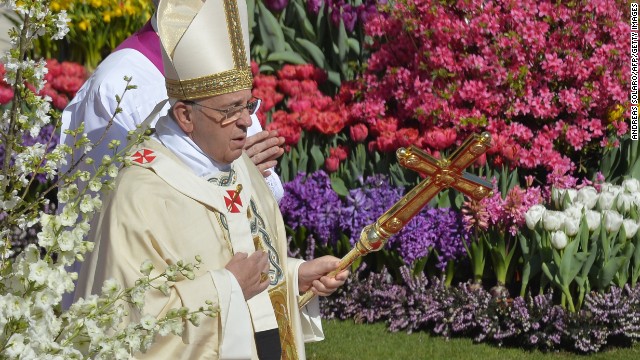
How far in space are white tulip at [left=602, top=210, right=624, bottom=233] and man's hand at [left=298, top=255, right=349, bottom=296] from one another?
2.71 m

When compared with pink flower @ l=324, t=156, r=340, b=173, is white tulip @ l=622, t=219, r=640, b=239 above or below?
below

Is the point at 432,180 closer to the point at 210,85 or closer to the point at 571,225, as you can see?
the point at 210,85

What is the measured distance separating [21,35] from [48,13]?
→ 0.07 m

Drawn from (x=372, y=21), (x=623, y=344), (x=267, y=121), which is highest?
(x=372, y=21)

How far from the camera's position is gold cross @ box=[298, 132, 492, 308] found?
3.50 m

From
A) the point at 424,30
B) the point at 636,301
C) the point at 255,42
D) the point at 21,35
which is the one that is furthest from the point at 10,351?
the point at 255,42

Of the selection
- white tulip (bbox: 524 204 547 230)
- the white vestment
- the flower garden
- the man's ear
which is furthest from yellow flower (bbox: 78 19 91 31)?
the man's ear

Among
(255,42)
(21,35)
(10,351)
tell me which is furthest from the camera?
(255,42)

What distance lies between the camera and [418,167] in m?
3.55

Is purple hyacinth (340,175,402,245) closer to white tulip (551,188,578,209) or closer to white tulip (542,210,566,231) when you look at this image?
white tulip (551,188,578,209)

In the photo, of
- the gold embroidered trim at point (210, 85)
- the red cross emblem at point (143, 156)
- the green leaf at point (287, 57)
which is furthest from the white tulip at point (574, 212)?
the red cross emblem at point (143, 156)

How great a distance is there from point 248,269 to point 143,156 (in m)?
0.44

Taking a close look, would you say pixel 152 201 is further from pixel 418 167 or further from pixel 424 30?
pixel 424 30

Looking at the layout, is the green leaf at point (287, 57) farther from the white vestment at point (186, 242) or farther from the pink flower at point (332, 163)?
the white vestment at point (186, 242)
